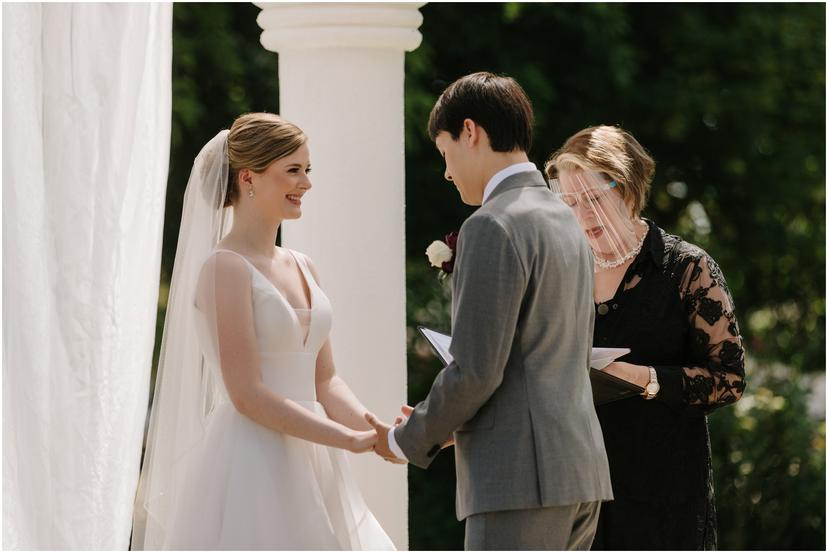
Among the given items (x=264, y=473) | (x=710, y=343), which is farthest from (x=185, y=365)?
(x=710, y=343)

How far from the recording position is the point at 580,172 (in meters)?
3.64

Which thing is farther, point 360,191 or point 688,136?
point 688,136

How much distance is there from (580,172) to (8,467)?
72.2 inches

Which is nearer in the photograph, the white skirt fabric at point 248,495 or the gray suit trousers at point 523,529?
the gray suit trousers at point 523,529

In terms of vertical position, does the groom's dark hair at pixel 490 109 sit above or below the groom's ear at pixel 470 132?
above

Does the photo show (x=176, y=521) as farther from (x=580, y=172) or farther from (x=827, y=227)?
(x=827, y=227)

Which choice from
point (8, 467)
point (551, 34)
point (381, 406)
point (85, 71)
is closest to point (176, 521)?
point (8, 467)

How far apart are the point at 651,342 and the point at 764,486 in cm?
447

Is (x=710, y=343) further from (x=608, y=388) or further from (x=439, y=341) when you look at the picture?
(x=439, y=341)

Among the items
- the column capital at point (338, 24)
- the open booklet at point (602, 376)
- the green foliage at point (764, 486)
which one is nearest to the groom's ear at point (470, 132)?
the open booklet at point (602, 376)

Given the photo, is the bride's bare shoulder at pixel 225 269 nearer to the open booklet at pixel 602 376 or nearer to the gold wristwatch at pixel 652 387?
the open booklet at pixel 602 376

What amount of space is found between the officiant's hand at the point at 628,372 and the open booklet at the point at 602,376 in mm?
21

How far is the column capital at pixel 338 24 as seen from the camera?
161 inches

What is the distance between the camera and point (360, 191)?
4.21m
